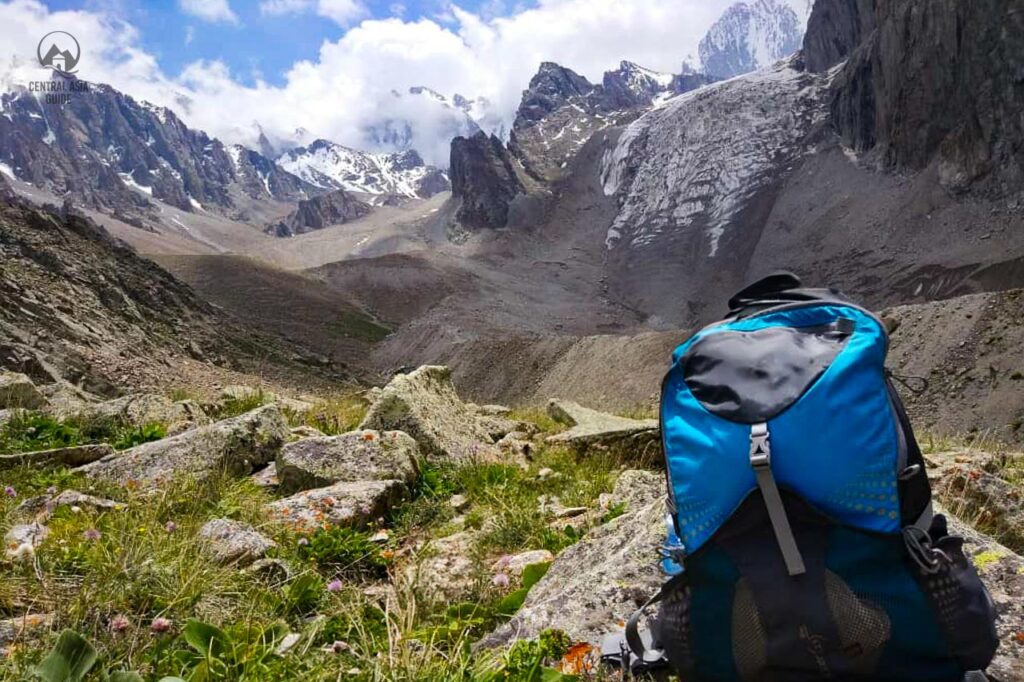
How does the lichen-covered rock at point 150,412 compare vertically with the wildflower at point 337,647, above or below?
below

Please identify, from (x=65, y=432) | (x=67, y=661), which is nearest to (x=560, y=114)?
(x=65, y=432)

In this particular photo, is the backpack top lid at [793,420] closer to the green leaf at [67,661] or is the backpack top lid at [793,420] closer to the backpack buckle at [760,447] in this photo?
the backpack buckle at [760,447]

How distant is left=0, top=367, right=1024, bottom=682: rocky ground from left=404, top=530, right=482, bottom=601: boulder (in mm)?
18

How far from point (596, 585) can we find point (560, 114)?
133186 millimetres

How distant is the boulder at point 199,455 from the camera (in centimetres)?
480

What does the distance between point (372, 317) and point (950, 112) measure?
5176 cm

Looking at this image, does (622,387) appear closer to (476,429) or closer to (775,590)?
(476,429)

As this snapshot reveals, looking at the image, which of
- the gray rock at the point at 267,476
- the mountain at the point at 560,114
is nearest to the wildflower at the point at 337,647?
the gray rock at the point at 267,476

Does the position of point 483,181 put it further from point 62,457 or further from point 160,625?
point 160,625

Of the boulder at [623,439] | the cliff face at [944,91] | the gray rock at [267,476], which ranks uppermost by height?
the cliff face at [944,91]

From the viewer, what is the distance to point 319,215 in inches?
6363

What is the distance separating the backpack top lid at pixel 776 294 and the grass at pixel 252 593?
150 centimetres

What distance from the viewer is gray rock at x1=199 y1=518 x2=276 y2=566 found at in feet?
10.1

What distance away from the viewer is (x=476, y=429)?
8.05 m
